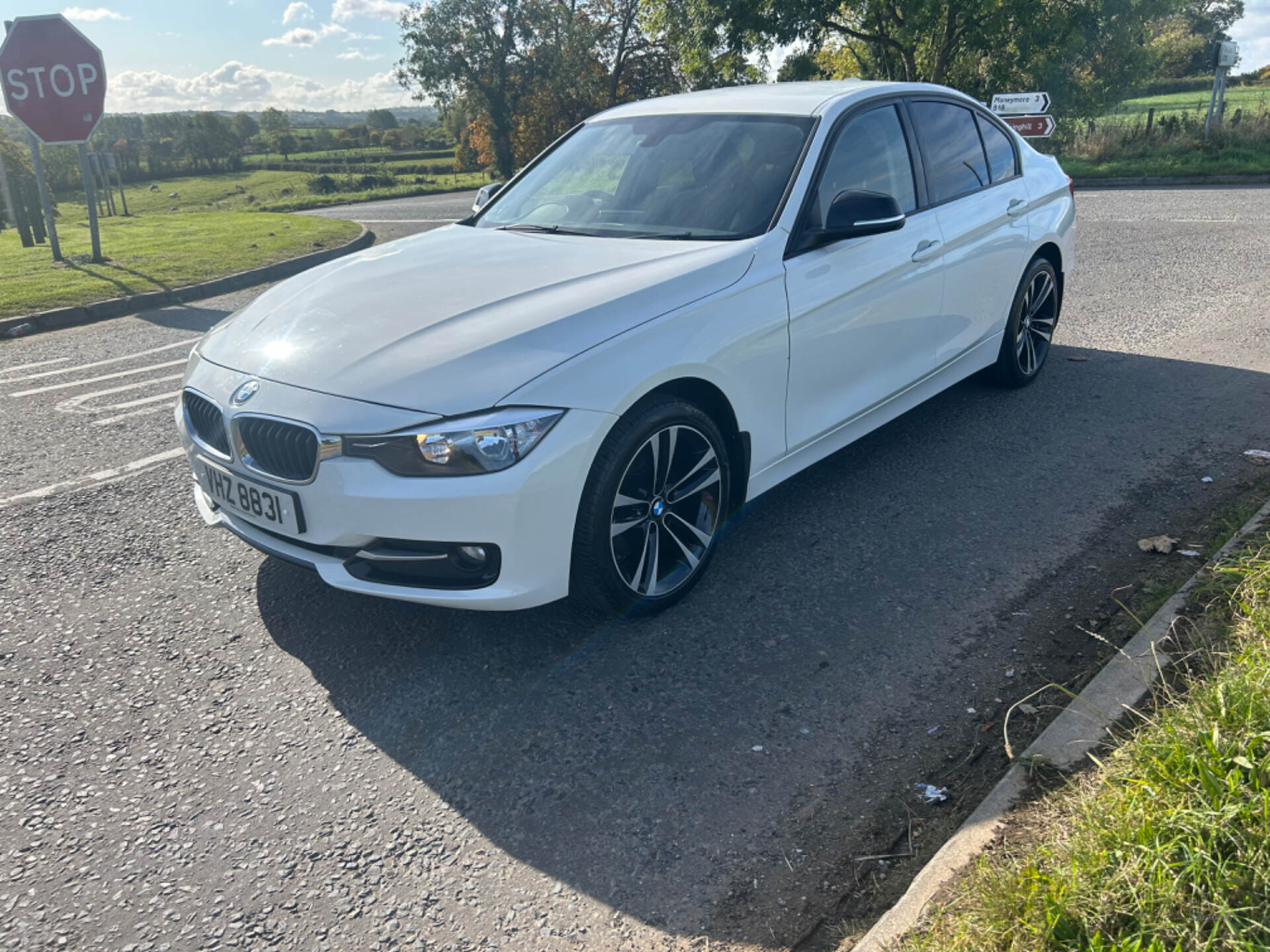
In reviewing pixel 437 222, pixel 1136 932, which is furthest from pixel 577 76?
pixel 1136 932

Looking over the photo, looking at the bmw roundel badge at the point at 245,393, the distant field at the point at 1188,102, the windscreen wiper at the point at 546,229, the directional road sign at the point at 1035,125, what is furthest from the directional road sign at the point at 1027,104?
the distant field at the point at 1188,102

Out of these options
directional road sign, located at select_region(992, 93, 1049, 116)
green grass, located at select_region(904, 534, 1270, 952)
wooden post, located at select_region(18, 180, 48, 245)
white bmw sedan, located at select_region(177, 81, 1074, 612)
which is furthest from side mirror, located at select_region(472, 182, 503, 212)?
wooden post, located at select_region(18, 180, 48, 245)

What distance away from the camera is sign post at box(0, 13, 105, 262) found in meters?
11.7

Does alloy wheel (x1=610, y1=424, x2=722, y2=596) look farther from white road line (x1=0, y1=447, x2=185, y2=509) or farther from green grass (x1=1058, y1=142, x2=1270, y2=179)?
green grass (x1=1058, y1=142, x2=1270, y2=179)

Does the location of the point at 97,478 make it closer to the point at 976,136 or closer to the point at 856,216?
the point at 856,216

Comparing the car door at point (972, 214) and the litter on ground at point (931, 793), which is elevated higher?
the car door at point (972, 214)

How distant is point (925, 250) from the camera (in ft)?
14.5

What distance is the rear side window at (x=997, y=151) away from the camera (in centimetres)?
524

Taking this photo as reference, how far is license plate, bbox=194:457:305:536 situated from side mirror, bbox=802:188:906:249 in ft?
7.10

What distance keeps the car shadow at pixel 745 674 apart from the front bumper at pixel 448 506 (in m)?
0.38

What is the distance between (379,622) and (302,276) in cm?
159

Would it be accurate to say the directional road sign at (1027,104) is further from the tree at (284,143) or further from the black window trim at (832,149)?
the tree at (284,143)

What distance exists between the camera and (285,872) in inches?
93.7

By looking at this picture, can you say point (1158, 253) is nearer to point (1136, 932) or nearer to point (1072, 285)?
point (1072, 285)
